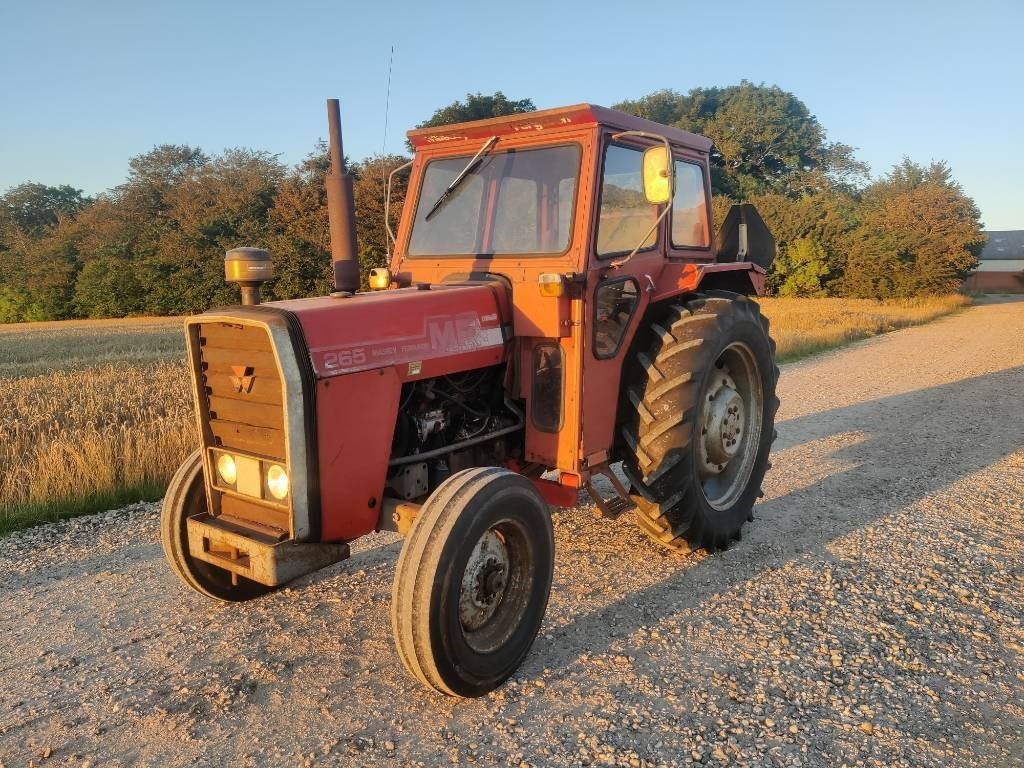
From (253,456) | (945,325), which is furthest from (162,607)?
(945,325)

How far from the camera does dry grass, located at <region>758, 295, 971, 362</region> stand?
47.1 ft

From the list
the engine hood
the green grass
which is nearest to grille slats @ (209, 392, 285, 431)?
the engine hood

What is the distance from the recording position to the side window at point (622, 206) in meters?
3.70

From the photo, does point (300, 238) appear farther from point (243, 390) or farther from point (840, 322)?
point (243, 390)

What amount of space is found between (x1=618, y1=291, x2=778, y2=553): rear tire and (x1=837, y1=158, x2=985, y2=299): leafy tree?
29743 mm

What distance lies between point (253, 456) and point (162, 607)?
4.09 ft

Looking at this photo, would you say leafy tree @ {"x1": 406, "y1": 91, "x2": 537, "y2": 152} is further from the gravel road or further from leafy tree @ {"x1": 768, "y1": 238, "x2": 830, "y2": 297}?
the gravel road

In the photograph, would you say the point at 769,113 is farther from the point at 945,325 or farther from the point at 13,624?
the point at 13,624

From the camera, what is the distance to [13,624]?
11.3 ft

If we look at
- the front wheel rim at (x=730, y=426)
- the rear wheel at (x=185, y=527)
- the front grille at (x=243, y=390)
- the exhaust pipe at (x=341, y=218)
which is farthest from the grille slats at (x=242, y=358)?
the front wheel rim at (x=730, y=426)

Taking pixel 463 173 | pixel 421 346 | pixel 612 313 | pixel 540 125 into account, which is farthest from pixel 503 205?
pixel 421 346

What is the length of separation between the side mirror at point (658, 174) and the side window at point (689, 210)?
0.92 metres

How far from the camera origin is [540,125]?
3.68 metres

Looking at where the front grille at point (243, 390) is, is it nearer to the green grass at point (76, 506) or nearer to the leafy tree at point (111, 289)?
the green grass at point (76, 506)
